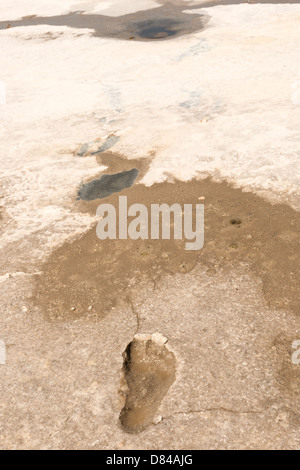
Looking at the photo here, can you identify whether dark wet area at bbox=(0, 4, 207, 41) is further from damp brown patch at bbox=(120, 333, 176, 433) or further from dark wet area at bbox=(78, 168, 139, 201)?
damp brown patch at bbox=(120, 333, 176, 433)

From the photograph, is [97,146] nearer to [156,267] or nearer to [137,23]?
[156,267]

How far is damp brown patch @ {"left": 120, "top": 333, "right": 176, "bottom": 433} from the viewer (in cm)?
343

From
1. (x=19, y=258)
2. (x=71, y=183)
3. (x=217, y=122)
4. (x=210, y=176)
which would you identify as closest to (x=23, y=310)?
(x=19, y=258)

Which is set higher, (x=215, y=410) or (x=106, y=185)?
(x=106, y=185)

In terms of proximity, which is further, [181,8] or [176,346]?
[181,8]

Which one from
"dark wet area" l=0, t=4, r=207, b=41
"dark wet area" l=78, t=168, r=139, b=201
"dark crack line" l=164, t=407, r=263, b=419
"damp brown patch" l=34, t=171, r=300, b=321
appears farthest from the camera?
"dark wet area" l=0, t=4, r=207, b=41

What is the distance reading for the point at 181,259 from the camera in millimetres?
4945

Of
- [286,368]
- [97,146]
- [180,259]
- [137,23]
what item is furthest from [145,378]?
[137,23]

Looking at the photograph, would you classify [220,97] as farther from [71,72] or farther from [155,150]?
[71,72]

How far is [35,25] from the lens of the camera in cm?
1554

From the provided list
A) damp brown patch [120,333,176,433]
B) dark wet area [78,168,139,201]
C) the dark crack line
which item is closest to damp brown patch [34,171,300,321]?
damp brown patch [120,333,176,433]

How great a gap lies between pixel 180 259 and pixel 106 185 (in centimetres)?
214

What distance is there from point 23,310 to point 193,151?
392 centimetres

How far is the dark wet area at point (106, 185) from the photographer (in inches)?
248
